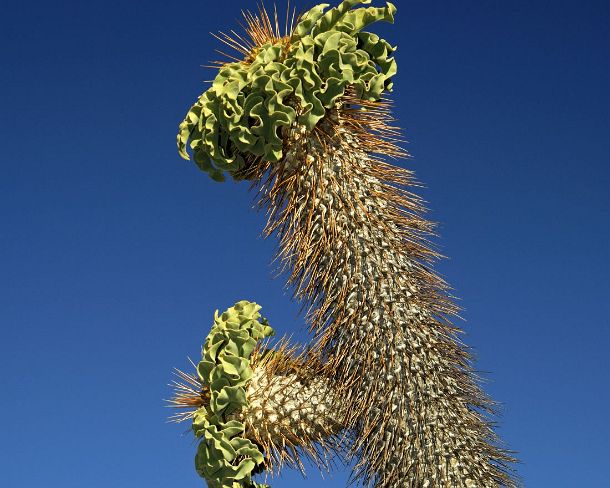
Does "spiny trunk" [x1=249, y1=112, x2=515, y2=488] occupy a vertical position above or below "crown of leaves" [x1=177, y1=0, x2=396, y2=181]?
below

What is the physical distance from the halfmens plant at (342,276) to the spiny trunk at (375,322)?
0.01 meters

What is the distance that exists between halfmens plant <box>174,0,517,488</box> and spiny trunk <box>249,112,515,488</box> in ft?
0.03

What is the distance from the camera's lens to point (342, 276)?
259 inches

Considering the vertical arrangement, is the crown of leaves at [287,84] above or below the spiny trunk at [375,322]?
above

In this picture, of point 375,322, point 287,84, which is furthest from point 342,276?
point 287,84

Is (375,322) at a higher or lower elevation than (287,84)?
lower

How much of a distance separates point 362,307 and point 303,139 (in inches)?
52.3

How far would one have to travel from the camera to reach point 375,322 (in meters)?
6.52

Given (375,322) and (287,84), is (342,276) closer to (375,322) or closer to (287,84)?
(375,322)

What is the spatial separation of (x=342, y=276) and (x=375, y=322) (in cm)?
41

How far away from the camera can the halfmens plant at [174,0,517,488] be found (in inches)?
256

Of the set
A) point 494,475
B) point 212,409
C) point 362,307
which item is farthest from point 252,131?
point 494,475

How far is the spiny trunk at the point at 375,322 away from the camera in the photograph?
255 inches

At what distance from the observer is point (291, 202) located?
6.75 metres
